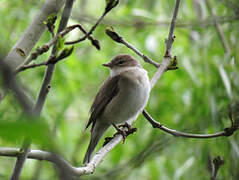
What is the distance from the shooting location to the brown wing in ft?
11.9

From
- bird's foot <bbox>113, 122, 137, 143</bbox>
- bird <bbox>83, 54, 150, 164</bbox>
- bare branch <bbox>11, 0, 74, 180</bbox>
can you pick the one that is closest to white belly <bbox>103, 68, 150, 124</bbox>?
bird <bbox>83, 54, 150, 164</bbox>

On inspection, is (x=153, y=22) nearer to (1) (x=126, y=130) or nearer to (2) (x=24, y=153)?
(1) (x=126, y=130)

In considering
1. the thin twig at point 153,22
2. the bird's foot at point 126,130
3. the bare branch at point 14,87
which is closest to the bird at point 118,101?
the bird's foot at point 126,130

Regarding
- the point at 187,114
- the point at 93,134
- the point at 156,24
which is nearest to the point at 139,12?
the point at 156,24

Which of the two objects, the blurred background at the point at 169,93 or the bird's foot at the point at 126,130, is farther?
the blurred background at the point at 169,93

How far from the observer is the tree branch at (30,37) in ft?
5.41

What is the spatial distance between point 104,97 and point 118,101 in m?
0.20

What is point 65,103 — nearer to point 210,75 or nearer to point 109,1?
point 210,75

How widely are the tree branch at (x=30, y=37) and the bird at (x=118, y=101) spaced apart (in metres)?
1.54

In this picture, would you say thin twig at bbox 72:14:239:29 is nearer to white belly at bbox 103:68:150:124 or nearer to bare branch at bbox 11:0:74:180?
white belly at bbox 103:68:150:124

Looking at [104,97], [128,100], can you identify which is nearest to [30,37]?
[128,100]

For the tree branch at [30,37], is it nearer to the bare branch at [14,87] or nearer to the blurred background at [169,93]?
the bare branch at [14,87]

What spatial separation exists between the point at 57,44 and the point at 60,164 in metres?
1.07

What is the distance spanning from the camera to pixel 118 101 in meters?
3.58
